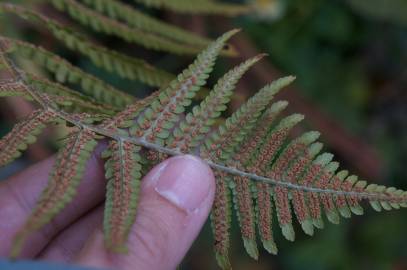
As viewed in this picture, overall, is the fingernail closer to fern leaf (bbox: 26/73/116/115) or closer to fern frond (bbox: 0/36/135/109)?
fern leaf (bbox: 26/73/116/115)

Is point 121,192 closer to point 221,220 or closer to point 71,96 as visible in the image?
point 221,220

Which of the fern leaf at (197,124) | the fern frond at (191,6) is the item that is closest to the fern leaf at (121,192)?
the fern leaf at (197,124)

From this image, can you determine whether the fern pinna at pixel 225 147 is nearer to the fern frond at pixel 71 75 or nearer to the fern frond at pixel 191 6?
the fern frond at pixel 71 75

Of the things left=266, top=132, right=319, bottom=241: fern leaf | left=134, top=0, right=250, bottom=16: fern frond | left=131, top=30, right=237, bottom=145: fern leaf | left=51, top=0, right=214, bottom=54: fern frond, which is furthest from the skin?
left=134, top=0, right=250, bottom=16: fern frond

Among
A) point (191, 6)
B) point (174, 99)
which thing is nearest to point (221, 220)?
point (174, 99)

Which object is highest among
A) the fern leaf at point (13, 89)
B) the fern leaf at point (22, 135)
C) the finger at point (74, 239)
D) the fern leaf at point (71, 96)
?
the fern leaf at point (71, 96)

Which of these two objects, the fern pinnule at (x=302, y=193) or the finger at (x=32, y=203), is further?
the finger at (x=32, y=203)

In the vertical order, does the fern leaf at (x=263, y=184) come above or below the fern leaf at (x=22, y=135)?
above
